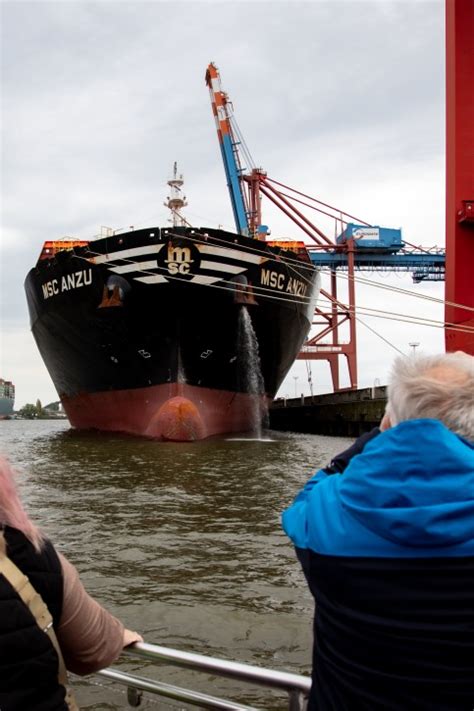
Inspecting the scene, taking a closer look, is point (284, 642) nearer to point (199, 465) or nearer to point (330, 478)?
point (330, 478)

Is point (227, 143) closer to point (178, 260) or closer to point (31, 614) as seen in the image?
point (178, 260)

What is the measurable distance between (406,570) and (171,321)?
14578 mm

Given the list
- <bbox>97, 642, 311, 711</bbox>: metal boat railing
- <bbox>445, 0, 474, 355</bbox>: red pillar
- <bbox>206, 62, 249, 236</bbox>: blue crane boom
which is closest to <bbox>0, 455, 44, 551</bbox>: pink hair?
<bbox>97, 642, 311, 711</bbox>: metal boat railing

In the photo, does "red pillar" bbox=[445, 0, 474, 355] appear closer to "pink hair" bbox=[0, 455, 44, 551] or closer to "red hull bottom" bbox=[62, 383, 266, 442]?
"red hull bottom" bbox=[62, 383, 266, 442]

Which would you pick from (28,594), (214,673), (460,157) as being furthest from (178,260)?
(28,594)

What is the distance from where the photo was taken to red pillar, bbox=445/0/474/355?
11078 millimetres

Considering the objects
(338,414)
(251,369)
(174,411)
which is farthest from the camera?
(338,414)

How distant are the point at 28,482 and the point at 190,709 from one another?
277 inches

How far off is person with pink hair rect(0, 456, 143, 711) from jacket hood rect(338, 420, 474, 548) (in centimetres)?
70

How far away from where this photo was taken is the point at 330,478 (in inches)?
53.0

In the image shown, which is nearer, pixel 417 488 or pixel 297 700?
pixel 417 488

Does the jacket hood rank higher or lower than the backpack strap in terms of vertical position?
higher

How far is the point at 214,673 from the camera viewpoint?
1.70 m

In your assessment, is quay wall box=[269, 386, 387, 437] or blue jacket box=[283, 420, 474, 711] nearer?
blue jacket box=[283, 420, 474, 711]
